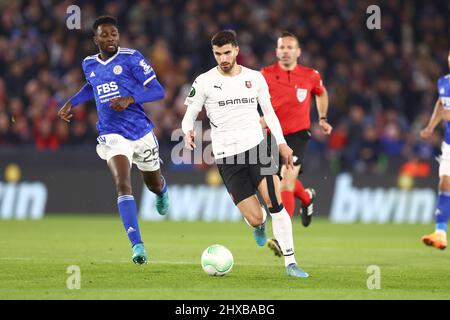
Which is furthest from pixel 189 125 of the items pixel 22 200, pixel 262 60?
pixel 262 60

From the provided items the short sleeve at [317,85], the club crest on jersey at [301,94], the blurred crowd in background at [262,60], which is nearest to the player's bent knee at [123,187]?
the club crest on jersey at [301,94]

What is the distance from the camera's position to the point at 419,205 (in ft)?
68.3

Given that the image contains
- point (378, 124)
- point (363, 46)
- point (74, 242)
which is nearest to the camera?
point (74, 242)

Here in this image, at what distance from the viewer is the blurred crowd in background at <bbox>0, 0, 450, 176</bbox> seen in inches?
858

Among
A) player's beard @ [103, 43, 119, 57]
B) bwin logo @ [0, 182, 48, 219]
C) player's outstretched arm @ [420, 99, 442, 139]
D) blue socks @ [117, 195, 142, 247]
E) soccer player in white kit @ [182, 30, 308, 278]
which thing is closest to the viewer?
soccer player in white kit @ [182, 30, 308, 278]

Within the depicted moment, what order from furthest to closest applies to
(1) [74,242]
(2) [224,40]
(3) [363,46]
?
(3) [363,46] < (1) [74,242] < (2) [224,40]

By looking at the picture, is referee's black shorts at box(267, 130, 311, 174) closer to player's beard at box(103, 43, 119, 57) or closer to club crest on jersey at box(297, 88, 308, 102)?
club crest on jersey at box(297, 88, 308, 102)

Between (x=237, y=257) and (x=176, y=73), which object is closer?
(x=237, y=257)

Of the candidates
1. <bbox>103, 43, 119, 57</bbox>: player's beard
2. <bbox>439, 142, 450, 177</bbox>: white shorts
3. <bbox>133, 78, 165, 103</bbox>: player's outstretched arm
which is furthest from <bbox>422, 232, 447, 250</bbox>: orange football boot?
<bbox>103, 43, 119, 57</bbox>: player's beard

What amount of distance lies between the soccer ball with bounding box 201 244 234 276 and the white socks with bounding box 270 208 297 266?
0.55 meters

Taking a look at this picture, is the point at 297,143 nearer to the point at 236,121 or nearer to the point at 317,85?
the point at 317,85
